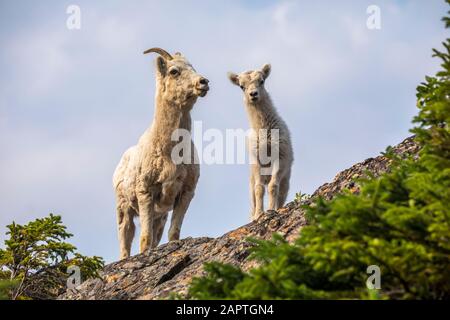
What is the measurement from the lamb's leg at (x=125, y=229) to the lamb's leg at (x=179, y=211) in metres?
1.95

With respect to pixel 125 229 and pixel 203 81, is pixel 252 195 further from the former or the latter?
pixel 203 81

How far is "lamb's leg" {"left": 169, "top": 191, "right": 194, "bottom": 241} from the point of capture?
15.6 meters

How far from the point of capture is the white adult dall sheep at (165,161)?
609 inches

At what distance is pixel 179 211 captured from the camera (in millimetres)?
15672

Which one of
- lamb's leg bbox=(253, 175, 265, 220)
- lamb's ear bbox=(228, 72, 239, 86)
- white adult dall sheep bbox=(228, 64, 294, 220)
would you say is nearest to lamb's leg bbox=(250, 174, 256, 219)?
white adult dall sheep bbox=(228, 64, 294, 220)

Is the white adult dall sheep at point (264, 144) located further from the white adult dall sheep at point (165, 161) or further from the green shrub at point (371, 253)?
the green shrub at point (371, 253)

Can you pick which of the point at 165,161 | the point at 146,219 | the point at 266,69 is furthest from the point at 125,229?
the point at 266,69

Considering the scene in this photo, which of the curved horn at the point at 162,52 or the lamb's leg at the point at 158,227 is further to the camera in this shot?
the lamb's leg at the point at 158,227

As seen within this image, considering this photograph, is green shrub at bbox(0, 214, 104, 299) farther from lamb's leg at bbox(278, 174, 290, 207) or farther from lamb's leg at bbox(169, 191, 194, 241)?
lamb's leg at bbox(278, 174, 290, 207)

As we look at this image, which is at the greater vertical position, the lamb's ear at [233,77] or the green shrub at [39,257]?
the lamb's ear at [233,77]

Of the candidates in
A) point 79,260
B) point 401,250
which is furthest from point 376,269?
point 79,260

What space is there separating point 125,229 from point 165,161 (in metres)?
2.69

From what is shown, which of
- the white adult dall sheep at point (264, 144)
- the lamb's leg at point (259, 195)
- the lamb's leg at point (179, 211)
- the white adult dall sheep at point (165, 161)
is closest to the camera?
the white adult dall sheep at point (165, 161)

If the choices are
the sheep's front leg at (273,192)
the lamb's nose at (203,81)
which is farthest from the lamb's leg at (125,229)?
the lamb's nose at (203,81)
